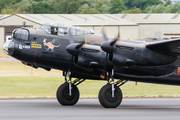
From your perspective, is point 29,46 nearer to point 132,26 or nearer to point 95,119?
point 95,119

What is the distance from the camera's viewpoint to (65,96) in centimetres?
1709

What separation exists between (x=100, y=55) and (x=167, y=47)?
289cm

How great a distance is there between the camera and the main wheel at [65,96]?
55.7 feet

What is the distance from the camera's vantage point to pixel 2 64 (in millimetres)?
45875

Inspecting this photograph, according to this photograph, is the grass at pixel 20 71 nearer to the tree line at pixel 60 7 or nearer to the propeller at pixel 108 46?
the propeller at pixel 108 46

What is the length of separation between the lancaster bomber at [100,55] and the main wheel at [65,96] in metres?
0.50

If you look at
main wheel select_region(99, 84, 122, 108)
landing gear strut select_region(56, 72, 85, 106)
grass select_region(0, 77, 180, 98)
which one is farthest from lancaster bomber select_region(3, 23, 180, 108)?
grass select_region(0, 77, 180, 98)

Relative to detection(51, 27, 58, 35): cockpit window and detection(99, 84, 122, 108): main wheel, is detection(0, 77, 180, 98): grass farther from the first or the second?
detection(99, 84, 122, 108): main wheel

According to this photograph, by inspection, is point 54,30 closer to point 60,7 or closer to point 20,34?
point 20,34

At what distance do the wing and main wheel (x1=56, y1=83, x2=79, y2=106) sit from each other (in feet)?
14.5

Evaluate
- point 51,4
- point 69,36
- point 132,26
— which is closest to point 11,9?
point 51,4

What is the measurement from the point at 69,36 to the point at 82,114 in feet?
13.9

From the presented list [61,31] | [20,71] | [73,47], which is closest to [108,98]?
[73,47]

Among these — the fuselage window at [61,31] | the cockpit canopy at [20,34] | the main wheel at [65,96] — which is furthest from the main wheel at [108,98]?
the cockpit canopy at [20,34]
